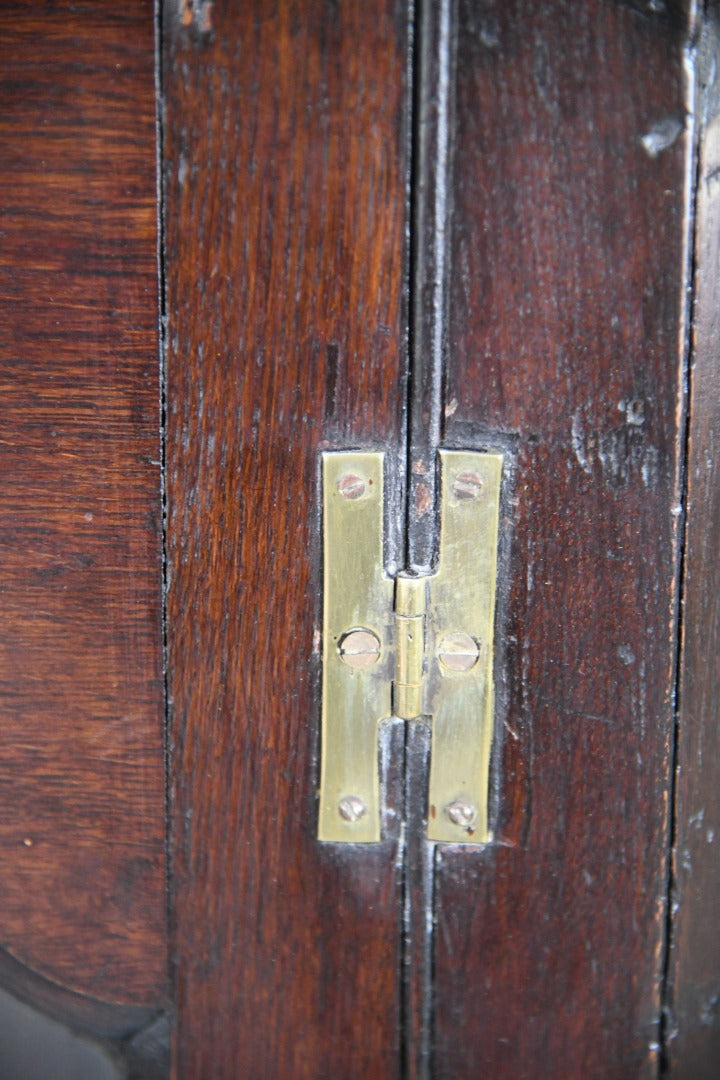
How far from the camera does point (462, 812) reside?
60cm

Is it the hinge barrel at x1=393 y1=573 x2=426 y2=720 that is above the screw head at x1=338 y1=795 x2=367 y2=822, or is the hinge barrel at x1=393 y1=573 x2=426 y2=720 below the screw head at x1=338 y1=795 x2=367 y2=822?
above

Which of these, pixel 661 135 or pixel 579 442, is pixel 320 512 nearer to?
pixel 579 442

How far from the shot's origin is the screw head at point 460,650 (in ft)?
1.89

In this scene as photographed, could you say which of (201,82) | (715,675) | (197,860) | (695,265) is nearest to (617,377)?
(695,265)

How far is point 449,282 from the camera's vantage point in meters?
0.55

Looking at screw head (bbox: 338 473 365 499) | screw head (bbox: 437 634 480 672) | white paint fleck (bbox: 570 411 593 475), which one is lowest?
screw head (bbox: 437 634 480 672)

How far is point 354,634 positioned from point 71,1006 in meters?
0.34

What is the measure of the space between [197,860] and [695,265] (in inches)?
19.4

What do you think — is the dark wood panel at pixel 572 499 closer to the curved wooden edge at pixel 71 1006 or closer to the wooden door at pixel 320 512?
the wooden door at pixel 320 512

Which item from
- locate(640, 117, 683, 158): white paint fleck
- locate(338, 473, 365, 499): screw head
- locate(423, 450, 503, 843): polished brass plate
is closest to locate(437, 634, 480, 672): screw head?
locate(423, 450, 503, 843): polished brass plate

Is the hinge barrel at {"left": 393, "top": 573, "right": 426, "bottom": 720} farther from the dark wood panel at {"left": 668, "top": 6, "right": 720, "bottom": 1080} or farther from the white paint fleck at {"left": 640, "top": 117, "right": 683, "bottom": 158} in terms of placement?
the white paint fleck at {"left": 640, "top": 117, "right": 683, "bottom": 158}

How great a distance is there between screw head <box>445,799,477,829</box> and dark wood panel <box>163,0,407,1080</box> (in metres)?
0.04

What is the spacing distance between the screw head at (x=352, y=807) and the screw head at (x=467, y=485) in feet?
0.68

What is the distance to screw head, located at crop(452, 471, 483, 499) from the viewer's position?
57cm
